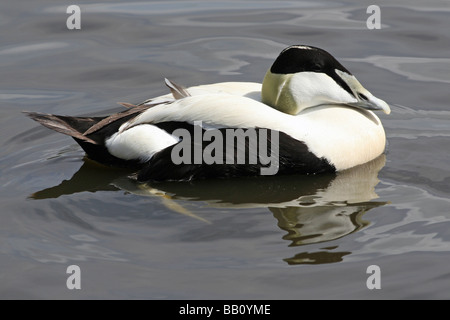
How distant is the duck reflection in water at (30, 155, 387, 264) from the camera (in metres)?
5.40

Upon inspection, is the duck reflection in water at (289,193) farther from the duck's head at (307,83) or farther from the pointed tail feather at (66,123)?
the duck's head at (307,83)

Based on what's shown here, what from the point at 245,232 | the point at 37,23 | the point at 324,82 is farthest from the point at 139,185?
the point at 37,23

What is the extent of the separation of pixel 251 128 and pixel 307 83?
609 millimetres

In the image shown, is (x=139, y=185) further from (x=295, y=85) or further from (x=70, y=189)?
(x=295, y=85)

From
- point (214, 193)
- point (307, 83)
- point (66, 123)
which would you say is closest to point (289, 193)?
point (214, 193)

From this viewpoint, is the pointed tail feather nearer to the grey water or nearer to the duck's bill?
the grey water

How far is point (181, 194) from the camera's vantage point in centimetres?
585

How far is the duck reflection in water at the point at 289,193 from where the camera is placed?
5398mm

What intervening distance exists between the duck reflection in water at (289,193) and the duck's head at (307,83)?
49cm

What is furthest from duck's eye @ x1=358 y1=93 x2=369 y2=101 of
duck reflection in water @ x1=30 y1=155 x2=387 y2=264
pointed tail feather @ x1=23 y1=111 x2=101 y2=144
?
pointed tail feather @ x1=23 y1=111 x2=101 y2=144

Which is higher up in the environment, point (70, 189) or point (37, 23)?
point (37, 23)

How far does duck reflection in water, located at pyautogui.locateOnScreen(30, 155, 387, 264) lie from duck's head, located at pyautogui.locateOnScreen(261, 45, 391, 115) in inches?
19.3

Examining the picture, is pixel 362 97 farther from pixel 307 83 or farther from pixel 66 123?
pixel 66 123

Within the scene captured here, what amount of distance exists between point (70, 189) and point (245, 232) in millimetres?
1403
